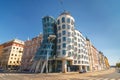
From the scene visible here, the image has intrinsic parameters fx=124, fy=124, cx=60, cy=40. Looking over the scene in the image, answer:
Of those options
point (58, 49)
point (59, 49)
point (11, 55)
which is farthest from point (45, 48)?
point (11, 55)

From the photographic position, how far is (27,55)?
255ft

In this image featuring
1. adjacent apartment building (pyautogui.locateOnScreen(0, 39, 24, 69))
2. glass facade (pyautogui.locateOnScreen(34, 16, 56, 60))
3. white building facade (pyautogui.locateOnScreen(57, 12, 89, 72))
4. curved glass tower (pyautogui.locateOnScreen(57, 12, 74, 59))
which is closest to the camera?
white building facade (pyautogui.locateOnScreen(57, 12, 89, 72))

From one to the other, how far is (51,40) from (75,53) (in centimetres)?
1406

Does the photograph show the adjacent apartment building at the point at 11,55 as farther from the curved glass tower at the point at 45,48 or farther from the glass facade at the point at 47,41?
the glass facade at the point at 47,41

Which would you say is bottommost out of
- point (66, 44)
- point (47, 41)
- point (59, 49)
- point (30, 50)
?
point (59, 49)

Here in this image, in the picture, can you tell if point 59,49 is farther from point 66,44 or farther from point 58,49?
point 66,44

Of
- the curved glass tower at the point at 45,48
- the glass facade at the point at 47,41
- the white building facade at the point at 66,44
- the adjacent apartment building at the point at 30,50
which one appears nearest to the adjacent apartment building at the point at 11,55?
the adjacent apartment building at the point at 30,50

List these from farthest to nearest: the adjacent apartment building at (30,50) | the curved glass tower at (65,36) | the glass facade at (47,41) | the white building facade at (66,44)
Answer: the adjacent apartment building at (30,50)
the curved glass tower at (65,36)
the glass facade at (47,41)
the white building facade at (66,44)

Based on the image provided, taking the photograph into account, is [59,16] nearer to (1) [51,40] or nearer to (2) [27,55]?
(1) [51,40]

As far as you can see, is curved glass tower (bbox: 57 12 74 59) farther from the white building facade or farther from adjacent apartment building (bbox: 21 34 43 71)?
adjacent apartment building (bbox: 21 34 43 71)

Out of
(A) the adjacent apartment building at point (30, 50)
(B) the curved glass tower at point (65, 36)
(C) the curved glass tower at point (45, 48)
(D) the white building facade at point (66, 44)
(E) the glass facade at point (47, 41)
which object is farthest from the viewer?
(A) the adjacent apartment building at point (30, 50)

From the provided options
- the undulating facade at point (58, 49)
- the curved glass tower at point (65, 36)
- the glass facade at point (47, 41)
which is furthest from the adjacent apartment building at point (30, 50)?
the curved glass tower at point (65, 36)

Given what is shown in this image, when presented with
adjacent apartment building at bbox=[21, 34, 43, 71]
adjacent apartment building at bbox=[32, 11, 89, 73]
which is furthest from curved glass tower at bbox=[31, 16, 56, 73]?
adjacent apartment building at bbox=[21, 34, 43, 71]

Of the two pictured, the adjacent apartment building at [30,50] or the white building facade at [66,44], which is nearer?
the white building facade at [66,44]
